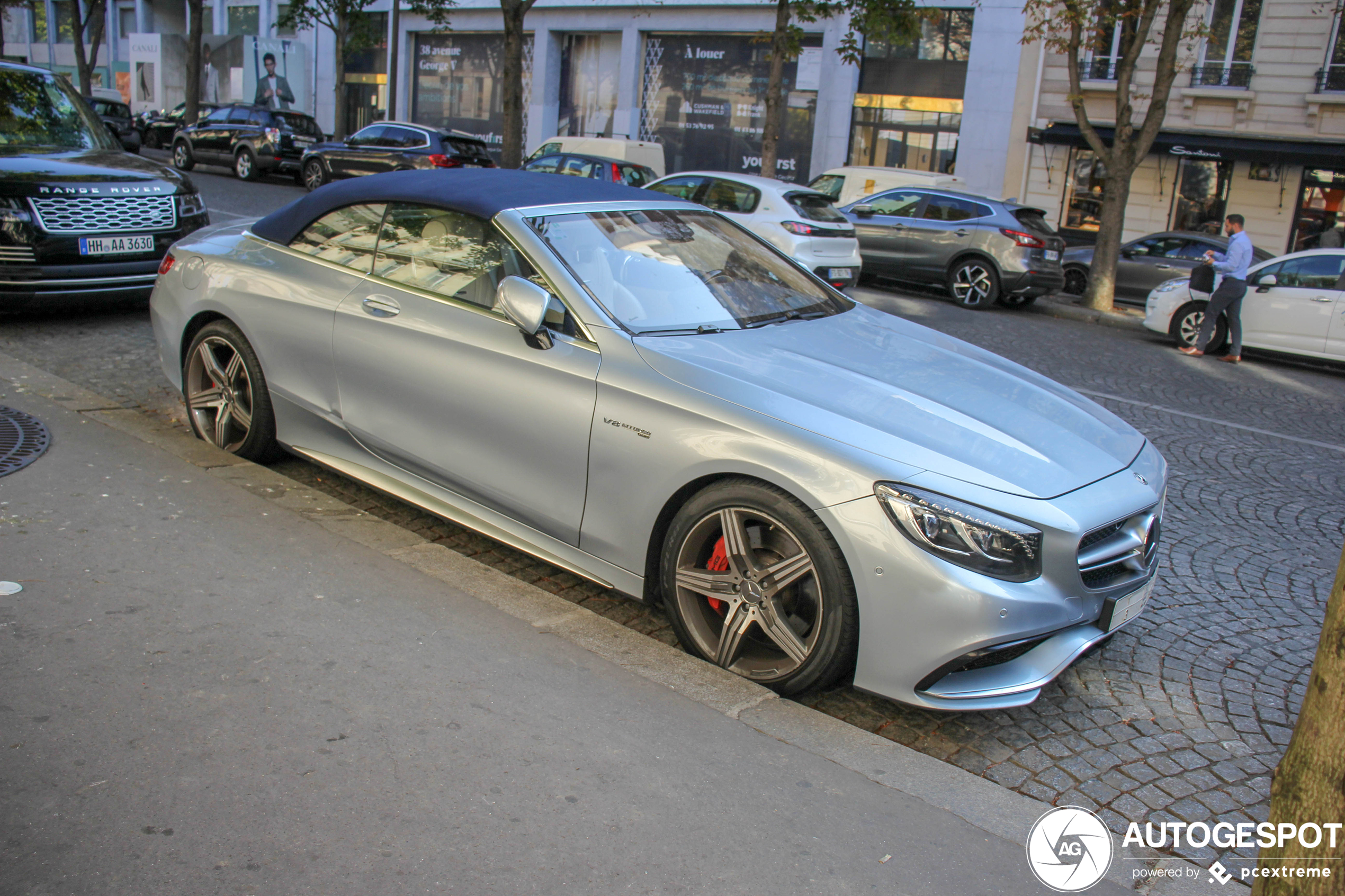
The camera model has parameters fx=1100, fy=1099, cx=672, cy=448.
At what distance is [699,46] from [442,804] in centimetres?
2980

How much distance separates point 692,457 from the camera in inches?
142

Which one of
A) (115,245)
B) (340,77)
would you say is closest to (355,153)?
(340,77)

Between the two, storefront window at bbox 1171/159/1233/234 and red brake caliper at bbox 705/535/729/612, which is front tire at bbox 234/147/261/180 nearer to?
storefront window at bbox 1171/159/1233/234

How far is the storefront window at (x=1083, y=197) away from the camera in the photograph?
24.8m

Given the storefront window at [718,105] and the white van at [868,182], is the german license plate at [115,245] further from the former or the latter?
the storefront window at [718,105]

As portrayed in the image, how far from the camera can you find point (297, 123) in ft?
89.1

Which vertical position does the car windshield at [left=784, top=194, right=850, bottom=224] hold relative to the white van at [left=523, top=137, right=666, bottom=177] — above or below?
below

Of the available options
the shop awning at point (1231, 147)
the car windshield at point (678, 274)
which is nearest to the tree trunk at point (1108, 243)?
the shop awning at point (1231, 147)

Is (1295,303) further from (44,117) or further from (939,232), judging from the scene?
(44,117)

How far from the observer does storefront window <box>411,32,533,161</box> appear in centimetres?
3453

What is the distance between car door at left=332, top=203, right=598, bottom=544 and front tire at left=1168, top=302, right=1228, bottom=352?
1139 cm

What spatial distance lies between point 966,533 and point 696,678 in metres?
1.03

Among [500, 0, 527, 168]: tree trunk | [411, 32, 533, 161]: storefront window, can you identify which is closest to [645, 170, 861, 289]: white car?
[500, 0, 527, 168]: tree trunk

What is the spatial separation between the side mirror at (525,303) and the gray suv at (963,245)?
1279cm
